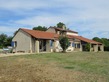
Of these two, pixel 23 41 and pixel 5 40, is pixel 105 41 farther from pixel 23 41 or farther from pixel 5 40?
pixel 23 41

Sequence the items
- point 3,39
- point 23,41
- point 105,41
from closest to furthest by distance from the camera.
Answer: point 23,41 → point 3,39 → point 105,41

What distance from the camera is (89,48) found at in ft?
186

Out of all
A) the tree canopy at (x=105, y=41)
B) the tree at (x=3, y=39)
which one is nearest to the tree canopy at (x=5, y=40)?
the tree at (x=3, y=39)

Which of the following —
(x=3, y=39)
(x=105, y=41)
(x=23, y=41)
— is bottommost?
(x=23, y=41)

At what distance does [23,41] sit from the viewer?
42.4 meters

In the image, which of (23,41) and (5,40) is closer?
(23,41)

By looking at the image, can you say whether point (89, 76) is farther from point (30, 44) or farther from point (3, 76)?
point (30, 44)

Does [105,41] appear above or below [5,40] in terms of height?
below

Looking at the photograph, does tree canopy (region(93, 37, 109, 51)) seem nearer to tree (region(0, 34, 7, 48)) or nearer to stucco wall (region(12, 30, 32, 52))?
tree (region(0, 34, 7, 48))

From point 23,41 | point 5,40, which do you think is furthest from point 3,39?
point 23,41

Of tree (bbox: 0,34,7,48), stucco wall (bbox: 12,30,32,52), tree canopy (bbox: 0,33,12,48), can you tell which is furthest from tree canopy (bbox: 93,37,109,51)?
stucco wall (bbox: 12,30,32,52)

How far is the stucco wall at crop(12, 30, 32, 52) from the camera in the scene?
41.5 m

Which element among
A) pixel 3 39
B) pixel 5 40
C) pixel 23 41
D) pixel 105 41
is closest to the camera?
pixel 23 41

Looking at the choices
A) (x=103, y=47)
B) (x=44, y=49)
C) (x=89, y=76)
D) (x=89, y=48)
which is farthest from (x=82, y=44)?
(x=89, y=76)
